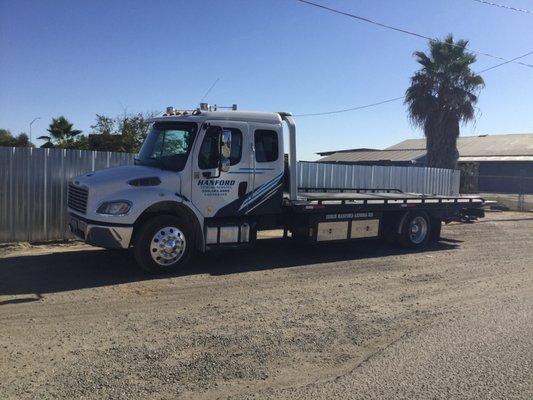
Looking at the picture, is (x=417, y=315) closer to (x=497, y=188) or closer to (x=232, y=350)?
(x=232, y=350)

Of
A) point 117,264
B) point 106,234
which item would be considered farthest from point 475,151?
point 106,234

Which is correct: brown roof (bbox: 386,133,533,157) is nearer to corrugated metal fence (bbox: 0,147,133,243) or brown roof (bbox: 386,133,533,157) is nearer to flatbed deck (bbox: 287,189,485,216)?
flatbed deck (bbox: 287,189,485,216)

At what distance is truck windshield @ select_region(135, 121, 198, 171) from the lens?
8977 mm

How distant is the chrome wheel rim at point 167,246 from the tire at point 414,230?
18.8 ft

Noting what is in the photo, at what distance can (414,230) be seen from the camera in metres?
12.6

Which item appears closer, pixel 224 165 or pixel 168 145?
pixel 224 165

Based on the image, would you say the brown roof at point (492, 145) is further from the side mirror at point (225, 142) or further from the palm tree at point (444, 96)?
the side mirror at point (225, 142)

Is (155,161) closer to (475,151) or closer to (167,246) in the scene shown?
(167,246)

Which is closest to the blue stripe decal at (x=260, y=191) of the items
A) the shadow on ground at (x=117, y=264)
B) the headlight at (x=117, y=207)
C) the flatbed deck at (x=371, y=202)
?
the flatbed deck at (x=371, y=202)

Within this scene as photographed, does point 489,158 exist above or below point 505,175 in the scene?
above

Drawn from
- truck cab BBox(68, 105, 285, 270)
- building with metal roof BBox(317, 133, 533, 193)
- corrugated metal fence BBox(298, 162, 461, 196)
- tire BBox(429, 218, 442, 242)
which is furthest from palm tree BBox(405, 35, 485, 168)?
truck cab BBox(68, 105, 285, 270)

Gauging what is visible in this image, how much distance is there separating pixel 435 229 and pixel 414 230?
81 cm

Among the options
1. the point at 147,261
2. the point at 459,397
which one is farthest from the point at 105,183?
the point at 459,397

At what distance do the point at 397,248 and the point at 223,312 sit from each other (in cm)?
683
